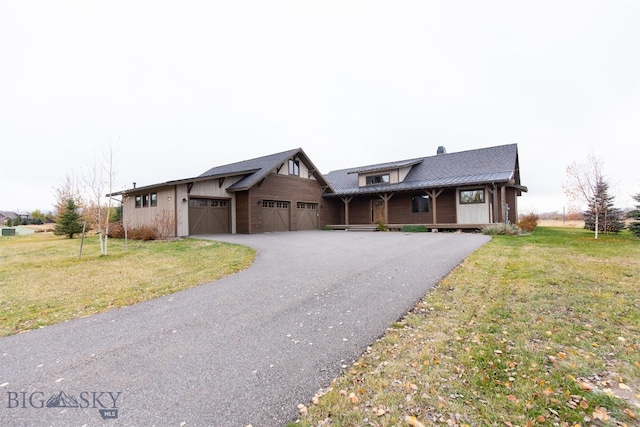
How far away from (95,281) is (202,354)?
17.0 ft

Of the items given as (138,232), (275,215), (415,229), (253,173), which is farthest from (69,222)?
(415,229)

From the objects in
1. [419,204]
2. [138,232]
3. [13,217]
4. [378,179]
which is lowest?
[138,232]

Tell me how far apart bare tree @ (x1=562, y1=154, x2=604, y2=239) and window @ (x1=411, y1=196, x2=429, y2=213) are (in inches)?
293

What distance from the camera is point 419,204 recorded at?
2014 centimetres

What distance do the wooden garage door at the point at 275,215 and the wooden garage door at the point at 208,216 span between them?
246cm

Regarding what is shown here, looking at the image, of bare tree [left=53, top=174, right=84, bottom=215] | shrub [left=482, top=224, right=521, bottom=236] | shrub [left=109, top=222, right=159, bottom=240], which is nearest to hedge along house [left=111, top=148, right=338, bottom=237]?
shrub [left=109, top=222, right=159, bottom=240]

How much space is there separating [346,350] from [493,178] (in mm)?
16865

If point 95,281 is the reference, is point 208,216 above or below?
above

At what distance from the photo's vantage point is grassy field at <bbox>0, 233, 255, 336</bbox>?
456 centimetres

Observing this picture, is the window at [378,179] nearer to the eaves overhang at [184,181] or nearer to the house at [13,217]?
the eaves overhang at [184,181]

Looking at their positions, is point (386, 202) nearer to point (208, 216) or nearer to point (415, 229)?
point (415, 229)

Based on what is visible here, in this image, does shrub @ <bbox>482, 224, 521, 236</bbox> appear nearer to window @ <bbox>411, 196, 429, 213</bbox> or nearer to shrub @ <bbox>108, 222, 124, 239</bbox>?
window @ <bbox>411, 196, 429, 213</bbox>

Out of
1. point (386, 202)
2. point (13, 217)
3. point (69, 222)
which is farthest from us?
point (13, 217)

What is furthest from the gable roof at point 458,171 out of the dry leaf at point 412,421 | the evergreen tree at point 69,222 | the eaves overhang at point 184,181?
the evergreen tree at point 69,222
